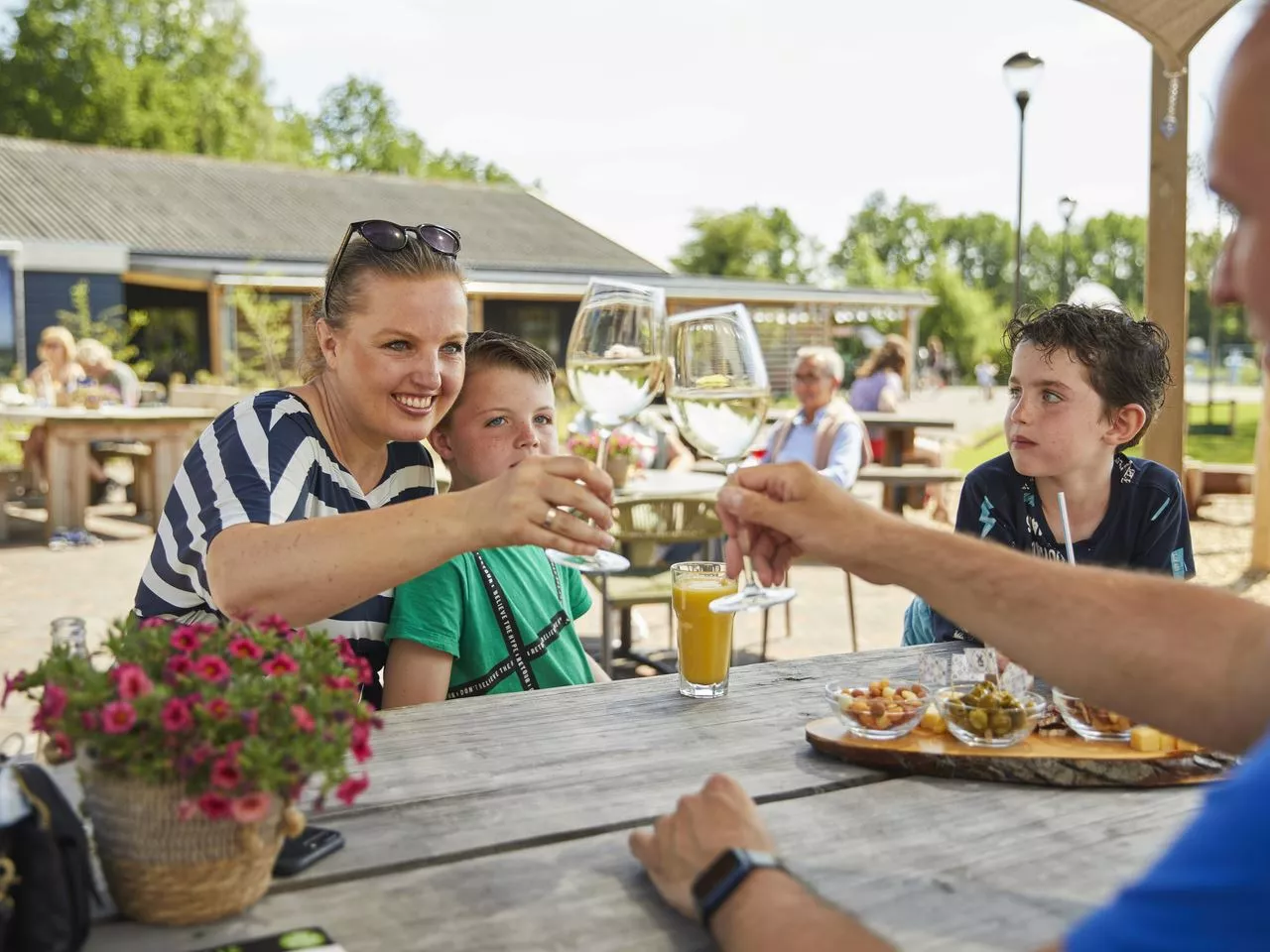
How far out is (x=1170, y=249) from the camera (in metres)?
3.95

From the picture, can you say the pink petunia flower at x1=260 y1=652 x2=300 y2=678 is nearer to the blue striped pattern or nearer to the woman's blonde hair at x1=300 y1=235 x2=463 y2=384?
the blue striped pattern

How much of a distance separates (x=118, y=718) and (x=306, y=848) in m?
0.36

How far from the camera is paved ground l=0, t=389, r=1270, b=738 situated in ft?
21.1

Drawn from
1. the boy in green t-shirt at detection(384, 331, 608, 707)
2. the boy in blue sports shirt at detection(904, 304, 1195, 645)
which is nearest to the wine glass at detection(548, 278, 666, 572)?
the boy in green t-shirt at detection(384, 331, 608, 707)

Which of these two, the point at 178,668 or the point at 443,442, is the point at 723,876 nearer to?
the point at 178,668

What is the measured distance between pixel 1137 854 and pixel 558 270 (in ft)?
93.3

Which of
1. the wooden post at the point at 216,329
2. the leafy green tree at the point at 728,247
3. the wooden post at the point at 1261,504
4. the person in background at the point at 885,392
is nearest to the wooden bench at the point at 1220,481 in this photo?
the person in background at the point at 885,392

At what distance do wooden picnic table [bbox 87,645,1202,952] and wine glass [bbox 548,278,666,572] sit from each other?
12.5 inches

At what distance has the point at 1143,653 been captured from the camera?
144cm

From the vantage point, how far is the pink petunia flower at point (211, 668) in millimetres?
1124

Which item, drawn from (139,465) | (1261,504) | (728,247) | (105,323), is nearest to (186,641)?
(1261,504)

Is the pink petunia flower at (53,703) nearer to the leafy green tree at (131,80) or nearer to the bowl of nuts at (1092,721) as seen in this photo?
the bowl of nuts at (1092,721)

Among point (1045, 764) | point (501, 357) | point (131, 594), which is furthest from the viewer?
point (131, 594)

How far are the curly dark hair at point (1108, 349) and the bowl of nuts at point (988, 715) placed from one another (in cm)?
141
